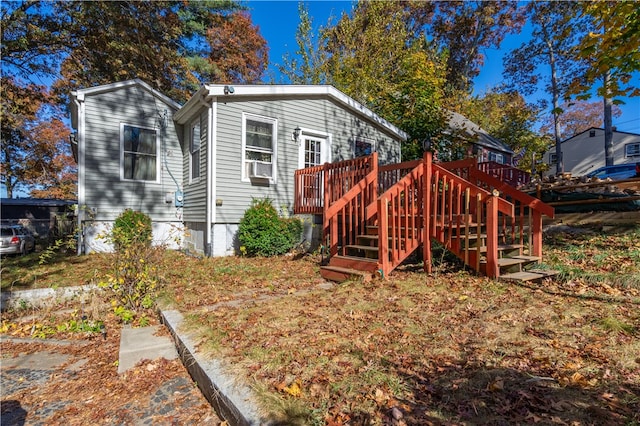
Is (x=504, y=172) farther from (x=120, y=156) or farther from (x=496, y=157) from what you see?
(x=120, y=156)

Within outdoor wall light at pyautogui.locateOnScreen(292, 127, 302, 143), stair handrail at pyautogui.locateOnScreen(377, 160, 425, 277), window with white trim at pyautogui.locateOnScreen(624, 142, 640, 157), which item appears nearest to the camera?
stair handrail at pyautogui.locateOnScreen(377, 160, 425, 277)

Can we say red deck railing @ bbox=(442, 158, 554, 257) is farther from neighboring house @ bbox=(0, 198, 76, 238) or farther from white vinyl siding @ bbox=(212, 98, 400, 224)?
neighboring house @ bbox=(0, 198, 76, 238)

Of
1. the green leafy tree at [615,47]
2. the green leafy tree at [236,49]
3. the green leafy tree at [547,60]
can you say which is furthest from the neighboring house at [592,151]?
the green leafy tree at [615,47]

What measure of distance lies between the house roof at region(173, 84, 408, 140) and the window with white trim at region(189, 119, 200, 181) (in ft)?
1.42

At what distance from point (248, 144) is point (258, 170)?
77 centimetres

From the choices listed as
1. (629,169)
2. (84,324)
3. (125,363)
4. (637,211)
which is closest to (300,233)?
(84,324)

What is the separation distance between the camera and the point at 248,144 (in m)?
8.70

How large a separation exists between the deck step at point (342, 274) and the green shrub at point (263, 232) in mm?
2469

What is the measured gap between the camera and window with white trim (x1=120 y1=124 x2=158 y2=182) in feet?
30.9

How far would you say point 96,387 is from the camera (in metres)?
2.72

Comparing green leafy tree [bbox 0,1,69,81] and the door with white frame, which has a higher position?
green leafy tree [bbox 0,1,69,81]

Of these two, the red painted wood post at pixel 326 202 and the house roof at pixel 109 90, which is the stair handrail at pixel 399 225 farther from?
the house roof at pixel 109 90

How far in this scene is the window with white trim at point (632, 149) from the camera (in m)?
26.1

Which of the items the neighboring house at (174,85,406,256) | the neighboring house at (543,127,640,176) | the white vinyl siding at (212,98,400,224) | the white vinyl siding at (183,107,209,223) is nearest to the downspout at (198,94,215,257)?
the neighboring house at (174,85,406,256)
